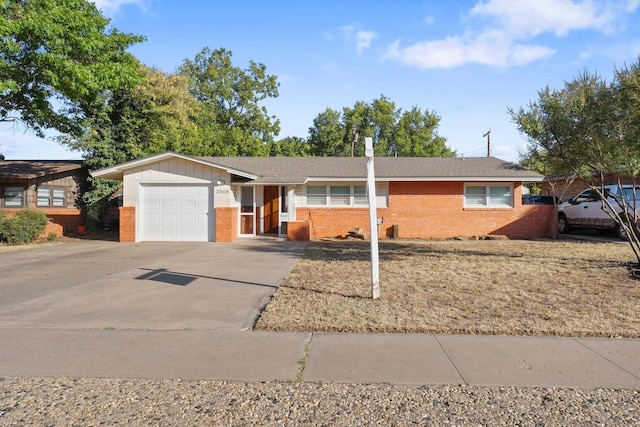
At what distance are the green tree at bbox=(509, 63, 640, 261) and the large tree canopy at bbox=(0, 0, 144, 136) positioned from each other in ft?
44.9

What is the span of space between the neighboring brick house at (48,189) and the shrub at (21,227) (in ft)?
8.75

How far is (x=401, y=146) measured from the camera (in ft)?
156

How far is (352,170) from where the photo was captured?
19672 mm

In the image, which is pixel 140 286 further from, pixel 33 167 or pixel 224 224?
pixel 33 167

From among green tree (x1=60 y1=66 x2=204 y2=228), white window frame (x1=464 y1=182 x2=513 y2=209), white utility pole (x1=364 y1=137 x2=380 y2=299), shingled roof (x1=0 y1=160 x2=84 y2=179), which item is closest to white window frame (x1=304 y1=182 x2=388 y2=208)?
white window frame (x1=464 y1=182 x2=513 y2=209)

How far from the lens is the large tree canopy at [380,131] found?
47719mm

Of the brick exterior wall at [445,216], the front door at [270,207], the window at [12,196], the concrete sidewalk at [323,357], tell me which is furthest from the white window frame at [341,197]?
the window at [12,196]

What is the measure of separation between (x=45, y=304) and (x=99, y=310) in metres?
1.11

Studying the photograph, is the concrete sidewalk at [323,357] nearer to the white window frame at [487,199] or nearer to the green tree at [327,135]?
the white window frame at [487,199]

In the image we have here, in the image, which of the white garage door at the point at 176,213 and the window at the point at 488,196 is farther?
the window at the point at 488,196

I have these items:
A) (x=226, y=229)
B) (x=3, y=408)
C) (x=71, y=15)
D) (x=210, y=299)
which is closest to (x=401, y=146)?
(x=226, y=229)

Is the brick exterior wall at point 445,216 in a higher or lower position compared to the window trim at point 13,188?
lower

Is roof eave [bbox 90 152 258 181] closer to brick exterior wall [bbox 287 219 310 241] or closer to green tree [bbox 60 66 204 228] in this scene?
brick exterior wall [bbox 287 219 310 241]

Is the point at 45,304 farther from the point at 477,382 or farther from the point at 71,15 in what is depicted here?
the point at 71,15
